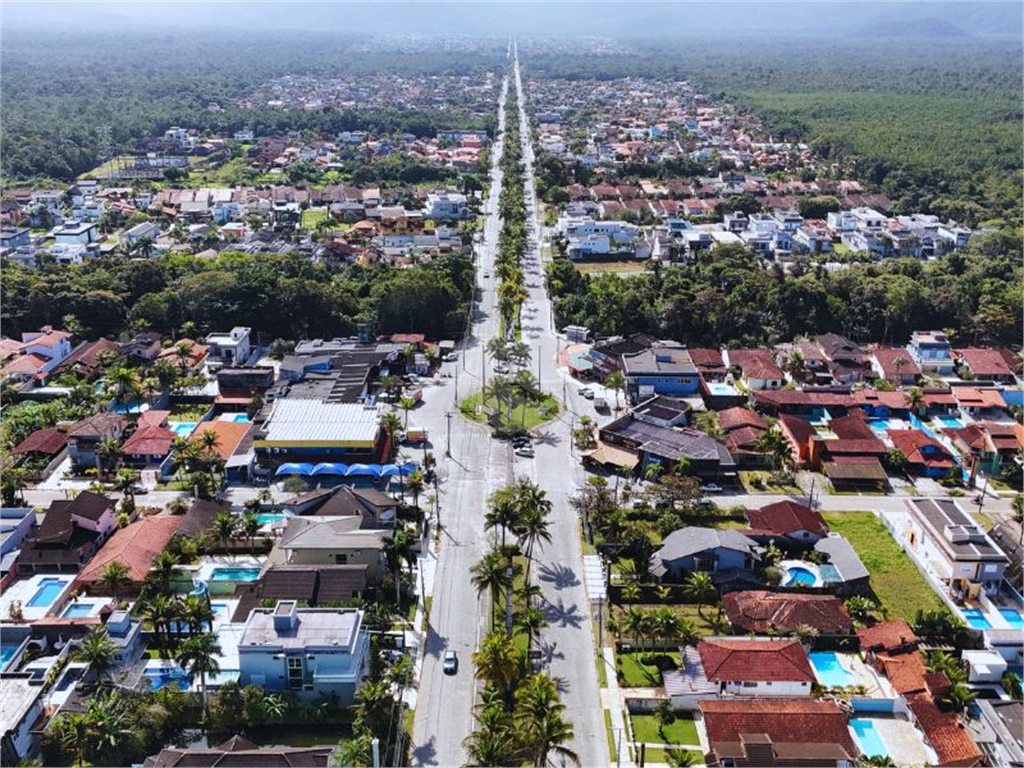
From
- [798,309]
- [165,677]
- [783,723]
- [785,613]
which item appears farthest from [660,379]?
[165,677]

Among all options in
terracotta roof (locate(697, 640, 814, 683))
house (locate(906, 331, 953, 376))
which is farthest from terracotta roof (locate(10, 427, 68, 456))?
house (locate(906, 331, 953, 376))

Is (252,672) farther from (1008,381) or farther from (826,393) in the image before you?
(1008,381)

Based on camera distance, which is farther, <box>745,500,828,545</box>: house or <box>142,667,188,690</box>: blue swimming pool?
<box>745,500,828,545</box>: house

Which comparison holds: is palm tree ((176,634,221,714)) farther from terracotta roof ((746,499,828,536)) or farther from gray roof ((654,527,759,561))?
terracotta roof ((746,499,828,536))

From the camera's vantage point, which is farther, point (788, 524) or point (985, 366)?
point (985, 366)

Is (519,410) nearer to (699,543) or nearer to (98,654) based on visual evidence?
(699,543)

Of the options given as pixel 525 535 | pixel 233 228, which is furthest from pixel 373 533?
pixel 233 228

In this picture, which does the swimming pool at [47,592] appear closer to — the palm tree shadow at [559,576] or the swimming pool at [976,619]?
the palm tree shadow at [559,576]
